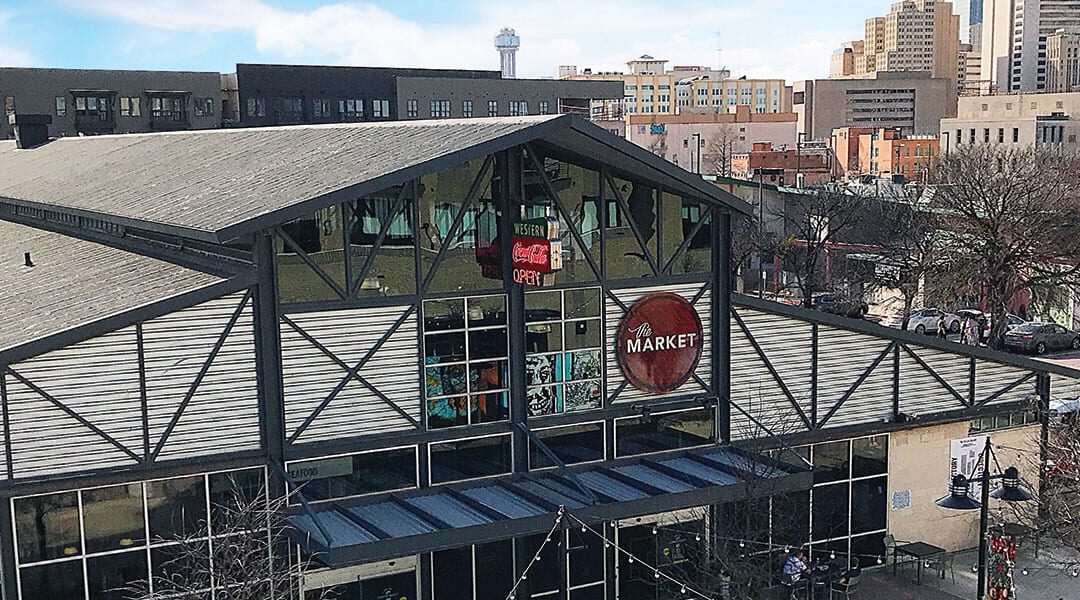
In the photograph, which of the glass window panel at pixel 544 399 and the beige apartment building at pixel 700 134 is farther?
the beige apartment building at pixel 700 134

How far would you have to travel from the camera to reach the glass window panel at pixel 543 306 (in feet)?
72.8

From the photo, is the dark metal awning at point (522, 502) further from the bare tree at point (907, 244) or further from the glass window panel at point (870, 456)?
the bare tree at point (907, 244)

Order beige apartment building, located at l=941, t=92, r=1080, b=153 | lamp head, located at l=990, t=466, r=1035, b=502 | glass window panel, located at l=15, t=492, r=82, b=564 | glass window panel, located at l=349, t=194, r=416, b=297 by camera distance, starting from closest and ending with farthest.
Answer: glass window panel, located at l=15, t=492, r=82, b=564 → lamp head, located at l=990, t=466, r=1035, b=502 → glass window panel, located at l=349, t=194, r=416, b=297 → beige apartment building, located at l=941, t=92, r=1080, b=153

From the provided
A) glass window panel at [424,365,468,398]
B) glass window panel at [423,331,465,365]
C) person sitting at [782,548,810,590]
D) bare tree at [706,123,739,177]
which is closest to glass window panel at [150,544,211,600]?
glass window panel at [424,365,468,398]

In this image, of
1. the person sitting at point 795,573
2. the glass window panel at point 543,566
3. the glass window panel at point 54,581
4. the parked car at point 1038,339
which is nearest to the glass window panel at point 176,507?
the glass window panel at point 54,581

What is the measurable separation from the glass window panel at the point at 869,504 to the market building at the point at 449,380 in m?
0.10

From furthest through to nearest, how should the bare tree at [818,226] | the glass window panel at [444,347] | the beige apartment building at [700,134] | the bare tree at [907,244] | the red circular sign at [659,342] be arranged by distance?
the beige apartment building at [700,134]
the bare tree at [818,226]
the bare tree at [907,244]
the red circular sign at [659,342]
the glass window panel at [444,347]

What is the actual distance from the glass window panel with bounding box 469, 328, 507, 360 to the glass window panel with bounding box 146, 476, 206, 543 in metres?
5.27

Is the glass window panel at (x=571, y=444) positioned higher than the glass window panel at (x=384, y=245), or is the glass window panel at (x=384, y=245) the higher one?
the glass window panel at (x=384, y=245)

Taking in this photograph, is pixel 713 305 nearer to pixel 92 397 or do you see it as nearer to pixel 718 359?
pixel 718 359

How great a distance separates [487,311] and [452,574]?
4819mm

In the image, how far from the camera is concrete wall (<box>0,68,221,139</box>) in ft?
283

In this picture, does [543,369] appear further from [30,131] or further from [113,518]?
[30,131]

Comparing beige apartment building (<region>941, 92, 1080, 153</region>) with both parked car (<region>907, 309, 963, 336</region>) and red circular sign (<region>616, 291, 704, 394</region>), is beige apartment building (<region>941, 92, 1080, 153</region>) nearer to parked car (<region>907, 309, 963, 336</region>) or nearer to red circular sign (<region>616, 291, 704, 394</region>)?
parked car (<region>907, 309, 963, 336</region>)
